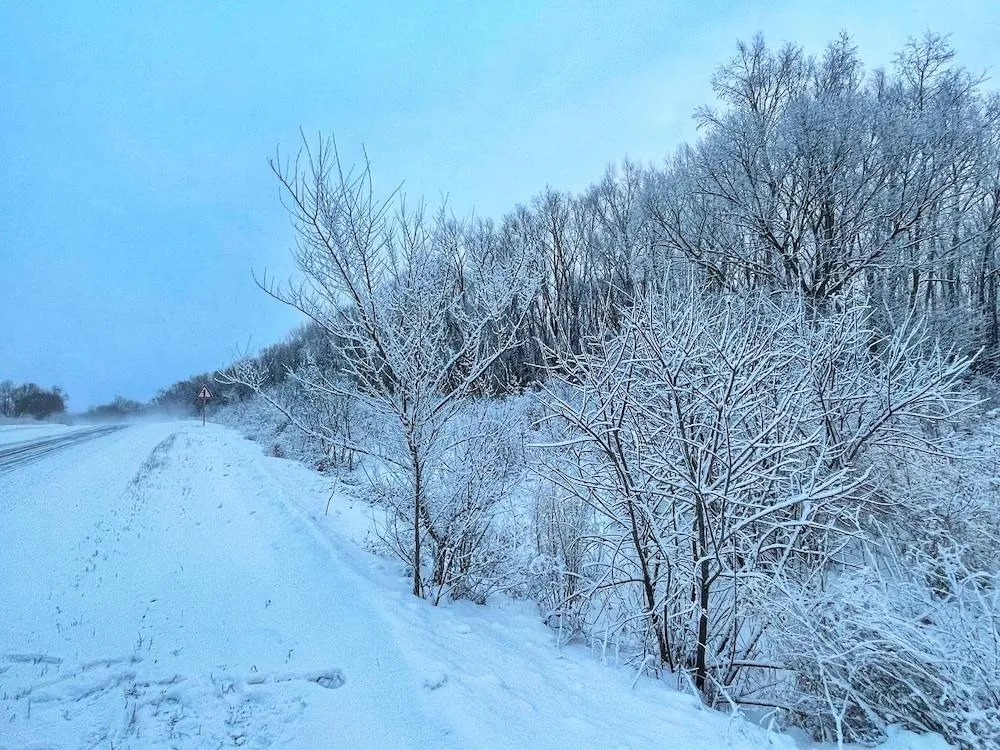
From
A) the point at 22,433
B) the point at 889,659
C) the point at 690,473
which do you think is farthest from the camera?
the point at 22,433

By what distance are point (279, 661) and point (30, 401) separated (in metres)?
65.2

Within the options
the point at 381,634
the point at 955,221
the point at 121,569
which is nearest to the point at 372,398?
the point at 381,634

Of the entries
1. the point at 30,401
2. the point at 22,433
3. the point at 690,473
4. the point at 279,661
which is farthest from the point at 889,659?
the point at 30,401

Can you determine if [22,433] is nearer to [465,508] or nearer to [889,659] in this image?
[465,508]

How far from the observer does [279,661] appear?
12.1 feet

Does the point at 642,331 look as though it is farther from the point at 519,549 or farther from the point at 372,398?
the point at 519,549

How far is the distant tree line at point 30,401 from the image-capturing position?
48.4m

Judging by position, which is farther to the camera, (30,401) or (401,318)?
(30,401)

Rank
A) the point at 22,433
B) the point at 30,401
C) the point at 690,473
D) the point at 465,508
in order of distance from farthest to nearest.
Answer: the point at 30,401, the point at 22,433, the point at 465,508, the point at 690,473

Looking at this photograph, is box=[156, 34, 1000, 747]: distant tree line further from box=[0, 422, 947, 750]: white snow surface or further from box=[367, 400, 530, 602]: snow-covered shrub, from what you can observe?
box=[0, 422, 947, 750]: white snow surface

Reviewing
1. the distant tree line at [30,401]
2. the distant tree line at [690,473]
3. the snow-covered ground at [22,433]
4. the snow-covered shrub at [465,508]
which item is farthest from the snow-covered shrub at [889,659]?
the distant tree line at [30,401]

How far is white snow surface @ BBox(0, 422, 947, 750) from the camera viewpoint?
286 cm

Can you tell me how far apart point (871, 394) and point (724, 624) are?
252 cm

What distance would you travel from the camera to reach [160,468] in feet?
41.7
